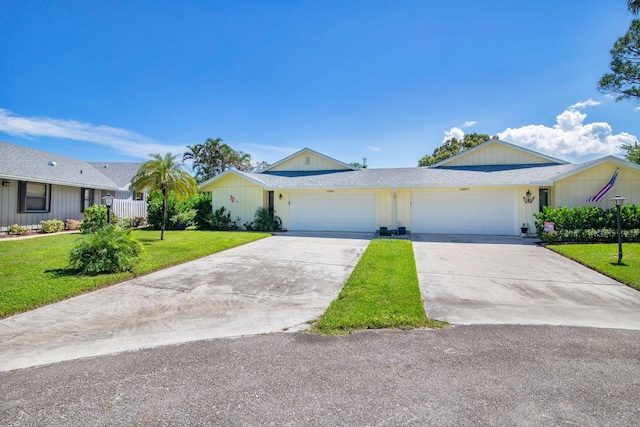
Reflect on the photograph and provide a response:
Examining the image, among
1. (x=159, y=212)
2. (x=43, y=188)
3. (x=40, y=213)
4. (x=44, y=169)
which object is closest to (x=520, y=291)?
(x=159, y=212)

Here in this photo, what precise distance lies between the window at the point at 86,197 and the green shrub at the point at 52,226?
2666 millimetres

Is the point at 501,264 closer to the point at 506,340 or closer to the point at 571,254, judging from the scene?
the point at 571,254

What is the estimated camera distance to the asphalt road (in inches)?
90.4

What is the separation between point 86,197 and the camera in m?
17.9

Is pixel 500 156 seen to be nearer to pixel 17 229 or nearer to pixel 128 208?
pixel 128 208

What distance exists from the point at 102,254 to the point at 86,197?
14528mm

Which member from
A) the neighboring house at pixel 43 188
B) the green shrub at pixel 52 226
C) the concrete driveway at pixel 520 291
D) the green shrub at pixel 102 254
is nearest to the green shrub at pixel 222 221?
the neighboring house at pixel 43 188

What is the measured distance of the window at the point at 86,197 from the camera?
1761 centimetres

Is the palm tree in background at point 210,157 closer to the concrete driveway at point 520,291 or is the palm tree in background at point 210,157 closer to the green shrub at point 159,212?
the green shrub at point 159,212

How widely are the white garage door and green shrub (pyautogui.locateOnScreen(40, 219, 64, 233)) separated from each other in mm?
12172

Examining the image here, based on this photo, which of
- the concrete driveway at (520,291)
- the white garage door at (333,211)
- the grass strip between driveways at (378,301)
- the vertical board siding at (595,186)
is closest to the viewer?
the grass strip between driveways at (378,301)

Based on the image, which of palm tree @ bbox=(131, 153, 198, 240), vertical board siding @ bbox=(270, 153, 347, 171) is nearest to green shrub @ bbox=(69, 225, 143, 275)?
palm tree @ bbox=(131, 153, 198, 240)

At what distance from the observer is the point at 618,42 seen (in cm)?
1578

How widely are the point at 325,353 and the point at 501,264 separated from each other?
Result: 23.2 feet
